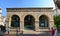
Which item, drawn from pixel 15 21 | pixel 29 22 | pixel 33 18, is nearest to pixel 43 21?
pixel 33 18

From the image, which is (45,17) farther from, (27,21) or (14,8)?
(14,8)

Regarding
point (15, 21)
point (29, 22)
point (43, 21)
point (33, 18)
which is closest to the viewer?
point (43, 21)

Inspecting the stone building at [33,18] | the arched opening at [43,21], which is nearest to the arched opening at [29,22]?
the stone building at [33,18]

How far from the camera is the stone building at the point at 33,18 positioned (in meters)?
38.7

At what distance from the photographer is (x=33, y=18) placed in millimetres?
40375

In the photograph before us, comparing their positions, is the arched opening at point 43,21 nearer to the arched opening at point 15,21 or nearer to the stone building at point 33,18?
the stone building at point 33,18

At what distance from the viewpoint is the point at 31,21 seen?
4084 cm

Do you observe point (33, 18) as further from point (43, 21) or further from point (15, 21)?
point (15, 21)

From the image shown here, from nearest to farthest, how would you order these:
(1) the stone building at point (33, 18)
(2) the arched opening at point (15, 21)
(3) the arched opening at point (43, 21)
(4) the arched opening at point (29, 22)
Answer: (1) the stone building at point (33, 18), (3) the arched opening at point (43, 21), (2) the arched opening at point (15, 21), (4) the arched opening at point (29, 22)

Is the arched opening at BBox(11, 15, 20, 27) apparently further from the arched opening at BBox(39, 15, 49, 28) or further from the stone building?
the arched opening at BBox(39, 15, 49, 28)

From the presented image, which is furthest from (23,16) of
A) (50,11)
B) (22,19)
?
(50,11)

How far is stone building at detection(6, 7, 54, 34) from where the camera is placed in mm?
38688

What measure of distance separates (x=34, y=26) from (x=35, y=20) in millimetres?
1480

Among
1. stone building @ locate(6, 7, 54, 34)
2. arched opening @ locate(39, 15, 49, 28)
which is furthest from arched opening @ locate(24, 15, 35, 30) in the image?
arched opening @ locate(39, 15, 49, 28)
